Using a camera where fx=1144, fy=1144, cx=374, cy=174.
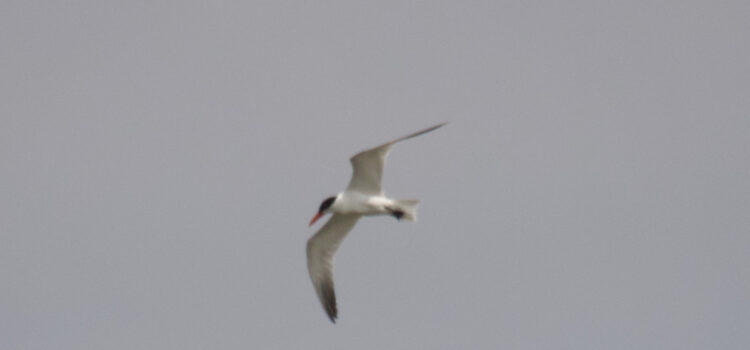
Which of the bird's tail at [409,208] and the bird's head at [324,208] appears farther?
the bird's head at [324,208]

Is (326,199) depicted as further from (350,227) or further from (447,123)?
(447,123)

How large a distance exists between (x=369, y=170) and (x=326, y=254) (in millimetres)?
2469

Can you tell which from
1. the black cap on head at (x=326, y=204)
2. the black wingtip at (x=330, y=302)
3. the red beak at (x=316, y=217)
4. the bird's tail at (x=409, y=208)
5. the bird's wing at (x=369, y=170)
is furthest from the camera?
the black wingtip at (x=330, y=302)

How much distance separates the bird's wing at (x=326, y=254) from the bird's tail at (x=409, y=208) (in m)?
1.77

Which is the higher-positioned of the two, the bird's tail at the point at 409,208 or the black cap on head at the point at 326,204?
the black cap on head at the point at 326,204

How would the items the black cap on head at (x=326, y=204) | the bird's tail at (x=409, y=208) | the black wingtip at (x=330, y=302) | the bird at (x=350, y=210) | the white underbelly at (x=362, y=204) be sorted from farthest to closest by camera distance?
the black wingtip at (x=330, y=302) < the black cap on head at (x=326, y=204) < the white underbelly at (x=362, y=204) < the bird's tail at (x=409, y=208) < the bird at (x=350, y=210)

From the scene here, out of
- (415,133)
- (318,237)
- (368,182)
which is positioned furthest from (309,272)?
(415,133)

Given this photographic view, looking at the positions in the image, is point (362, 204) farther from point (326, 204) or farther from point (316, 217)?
point (316, 217)

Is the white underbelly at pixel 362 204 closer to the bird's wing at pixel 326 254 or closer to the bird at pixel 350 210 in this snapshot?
the bird at pixel 350 210

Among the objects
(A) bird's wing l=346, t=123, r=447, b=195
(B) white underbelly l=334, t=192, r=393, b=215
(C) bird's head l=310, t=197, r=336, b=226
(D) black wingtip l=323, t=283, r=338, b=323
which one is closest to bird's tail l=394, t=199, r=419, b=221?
(B) white underbelly l=334, t=192, r=393, b=215

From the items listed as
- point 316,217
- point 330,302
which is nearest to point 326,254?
point 330,302

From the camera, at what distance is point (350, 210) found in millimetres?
16750

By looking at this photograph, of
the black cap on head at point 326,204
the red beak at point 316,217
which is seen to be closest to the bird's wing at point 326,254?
the red beak at point 316,217

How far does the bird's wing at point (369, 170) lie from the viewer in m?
15.7
